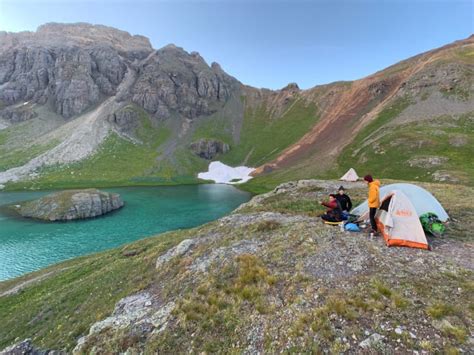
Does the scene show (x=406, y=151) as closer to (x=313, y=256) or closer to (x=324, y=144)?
(x=324, y=144)

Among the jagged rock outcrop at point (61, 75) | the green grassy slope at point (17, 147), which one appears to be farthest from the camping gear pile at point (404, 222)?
the jagged rock outcrop at point (61, 75)

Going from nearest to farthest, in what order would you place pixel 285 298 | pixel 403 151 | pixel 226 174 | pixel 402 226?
pixel 285 298 < pixel 402 226 < pixel 403 151 < pixel 226 174

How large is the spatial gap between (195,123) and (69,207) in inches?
5187

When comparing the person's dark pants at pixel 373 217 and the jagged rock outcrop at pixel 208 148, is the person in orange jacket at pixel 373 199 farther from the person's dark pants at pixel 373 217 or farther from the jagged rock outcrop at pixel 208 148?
the jagged rock outcrop at pixel 208 148

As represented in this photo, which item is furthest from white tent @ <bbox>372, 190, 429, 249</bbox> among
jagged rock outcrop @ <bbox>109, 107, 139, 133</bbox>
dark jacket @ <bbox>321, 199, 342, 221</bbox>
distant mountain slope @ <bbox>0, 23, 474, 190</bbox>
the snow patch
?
jagged rock outcrop @ <bbox>109, 107, 139, 133</bbox>

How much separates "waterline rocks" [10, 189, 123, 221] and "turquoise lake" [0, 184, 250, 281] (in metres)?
2.48

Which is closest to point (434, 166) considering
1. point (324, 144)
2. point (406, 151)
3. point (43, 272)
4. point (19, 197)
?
point (406, 151)

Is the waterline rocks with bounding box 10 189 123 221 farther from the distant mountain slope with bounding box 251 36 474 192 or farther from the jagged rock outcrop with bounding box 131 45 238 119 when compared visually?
the jagged rock outcrop with bounding box 131 45 238 119

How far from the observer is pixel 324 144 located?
124438 millimetres

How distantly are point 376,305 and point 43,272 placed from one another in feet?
119

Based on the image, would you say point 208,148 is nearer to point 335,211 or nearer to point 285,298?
point 335,211

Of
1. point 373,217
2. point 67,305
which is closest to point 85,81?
point 67,305

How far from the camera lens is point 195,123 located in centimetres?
18412

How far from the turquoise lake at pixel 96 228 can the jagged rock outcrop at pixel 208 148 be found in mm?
72060
